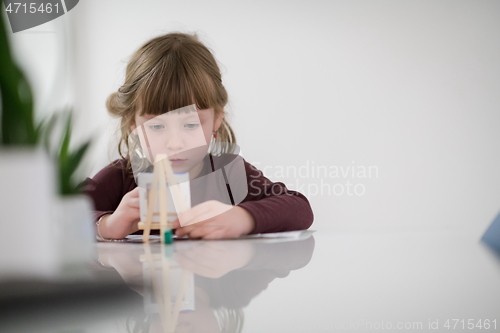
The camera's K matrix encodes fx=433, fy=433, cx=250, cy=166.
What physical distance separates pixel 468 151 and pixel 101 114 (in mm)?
1650

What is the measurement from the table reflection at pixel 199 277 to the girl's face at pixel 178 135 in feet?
1.27

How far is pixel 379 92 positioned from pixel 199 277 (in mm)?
1716

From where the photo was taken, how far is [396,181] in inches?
75.6

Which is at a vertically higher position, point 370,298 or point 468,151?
point 370,298

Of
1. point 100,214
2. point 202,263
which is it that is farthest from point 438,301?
point 100,214

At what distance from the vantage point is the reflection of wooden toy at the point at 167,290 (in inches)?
9.8

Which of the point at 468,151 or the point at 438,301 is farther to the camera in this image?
the point at 468,151

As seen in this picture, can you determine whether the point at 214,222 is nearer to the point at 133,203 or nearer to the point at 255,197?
the point at 133,203

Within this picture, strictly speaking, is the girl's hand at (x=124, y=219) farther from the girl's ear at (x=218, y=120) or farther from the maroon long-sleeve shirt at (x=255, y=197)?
the girl's ear at (x=218, y=120)

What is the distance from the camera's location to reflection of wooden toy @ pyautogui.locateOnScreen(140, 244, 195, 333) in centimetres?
25

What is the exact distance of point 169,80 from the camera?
1.01 metres

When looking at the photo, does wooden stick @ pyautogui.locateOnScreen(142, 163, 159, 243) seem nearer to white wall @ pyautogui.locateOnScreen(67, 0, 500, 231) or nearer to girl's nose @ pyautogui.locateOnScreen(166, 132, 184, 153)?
girl's nose @ pyautogui.locateOnScreen(166, 132, 184, 153)

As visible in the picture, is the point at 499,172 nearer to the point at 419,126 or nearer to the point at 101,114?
the point at 419,126

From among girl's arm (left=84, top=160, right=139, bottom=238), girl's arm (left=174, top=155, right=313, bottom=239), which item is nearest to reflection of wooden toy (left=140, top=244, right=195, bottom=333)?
girl's arm (left=174, top=155, right=313, bottom=239)
